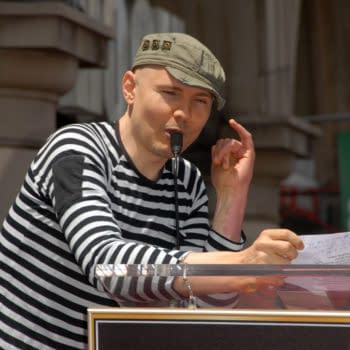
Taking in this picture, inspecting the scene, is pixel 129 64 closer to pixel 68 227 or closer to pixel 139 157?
pixel 139 157

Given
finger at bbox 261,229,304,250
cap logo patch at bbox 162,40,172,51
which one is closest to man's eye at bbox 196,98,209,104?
cap logo patch at bbox 162,40,172,51

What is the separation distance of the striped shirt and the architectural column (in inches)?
108

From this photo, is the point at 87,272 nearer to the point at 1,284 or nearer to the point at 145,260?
the point at 145,260

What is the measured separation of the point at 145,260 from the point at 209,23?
6.23 metres

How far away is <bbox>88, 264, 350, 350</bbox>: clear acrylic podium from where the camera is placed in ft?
5.45

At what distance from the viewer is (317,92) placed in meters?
18.4

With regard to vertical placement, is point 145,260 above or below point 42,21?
below

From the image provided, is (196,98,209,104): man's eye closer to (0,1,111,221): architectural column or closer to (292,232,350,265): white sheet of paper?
(292,232,350,265): white sheet of paper

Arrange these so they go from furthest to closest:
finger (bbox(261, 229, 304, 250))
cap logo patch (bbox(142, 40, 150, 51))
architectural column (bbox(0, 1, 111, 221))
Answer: architectural column (bbox(0, 1, 111, 221)) < cap logo patch (bbox(142, 40, 150, 51)) < finger (bbox(261, 229, 304, 250))

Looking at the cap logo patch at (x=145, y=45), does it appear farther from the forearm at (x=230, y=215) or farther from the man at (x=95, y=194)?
the forearm at (x=230, y=215)

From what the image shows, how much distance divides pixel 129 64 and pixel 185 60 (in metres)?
5.50

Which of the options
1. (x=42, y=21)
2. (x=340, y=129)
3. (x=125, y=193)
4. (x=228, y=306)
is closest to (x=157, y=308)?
(x=228, y=306)

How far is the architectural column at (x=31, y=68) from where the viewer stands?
196 inches

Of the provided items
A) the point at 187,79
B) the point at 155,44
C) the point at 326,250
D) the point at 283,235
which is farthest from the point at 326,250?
the point at 155,44
